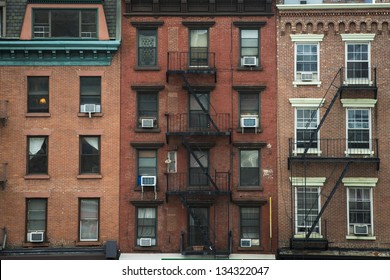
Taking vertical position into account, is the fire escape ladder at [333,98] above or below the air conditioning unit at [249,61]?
below

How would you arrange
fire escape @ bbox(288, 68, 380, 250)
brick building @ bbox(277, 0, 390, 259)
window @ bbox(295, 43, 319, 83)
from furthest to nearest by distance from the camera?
window @ bbox(295, 43, 319, 83)
brick building @ bbox(277, 0, 390, 259)
fire escape @ bbox(288, 68, 380, 250)

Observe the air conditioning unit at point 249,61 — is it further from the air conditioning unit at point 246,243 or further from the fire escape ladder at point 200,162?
the air conditioning unit at point 246,243

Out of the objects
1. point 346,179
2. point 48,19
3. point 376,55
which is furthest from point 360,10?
point 48,19

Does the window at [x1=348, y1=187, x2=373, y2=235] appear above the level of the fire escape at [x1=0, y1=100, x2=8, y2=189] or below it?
below

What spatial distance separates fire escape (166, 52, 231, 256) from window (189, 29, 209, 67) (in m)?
0.04

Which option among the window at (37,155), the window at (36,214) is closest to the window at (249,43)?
the window at (37,155)

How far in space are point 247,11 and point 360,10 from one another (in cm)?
495

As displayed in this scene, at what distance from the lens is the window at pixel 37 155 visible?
28125mm

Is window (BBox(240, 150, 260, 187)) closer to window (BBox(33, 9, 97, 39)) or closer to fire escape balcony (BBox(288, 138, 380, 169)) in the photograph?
fire escape balcony (BBox(288, 138, 380, 169))

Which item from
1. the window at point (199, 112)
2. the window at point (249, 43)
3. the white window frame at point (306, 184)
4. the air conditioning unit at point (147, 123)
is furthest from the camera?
the window at point (249, 43)

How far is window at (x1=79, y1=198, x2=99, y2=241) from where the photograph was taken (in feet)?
91.2

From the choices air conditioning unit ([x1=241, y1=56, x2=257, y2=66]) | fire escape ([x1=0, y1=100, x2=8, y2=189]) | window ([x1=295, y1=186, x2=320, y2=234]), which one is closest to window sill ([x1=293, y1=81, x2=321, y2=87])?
air conditioning unit ([x1=241, y1=56, x2=257, y2=66])

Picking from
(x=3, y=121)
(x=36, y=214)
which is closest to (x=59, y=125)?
(x=3, y=121)

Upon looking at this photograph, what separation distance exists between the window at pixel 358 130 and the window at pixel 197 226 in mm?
6913
